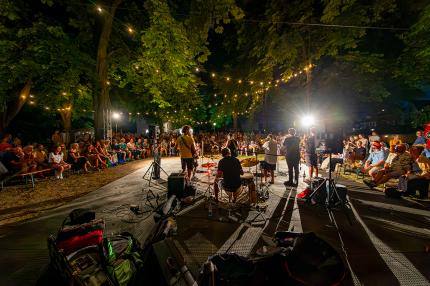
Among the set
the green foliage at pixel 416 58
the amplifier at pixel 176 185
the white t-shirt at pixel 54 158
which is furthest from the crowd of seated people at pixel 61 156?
the green foliage at pixel 416 58

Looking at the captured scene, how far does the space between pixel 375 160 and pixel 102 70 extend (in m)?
14.1

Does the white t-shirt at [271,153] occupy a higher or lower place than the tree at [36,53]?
lower

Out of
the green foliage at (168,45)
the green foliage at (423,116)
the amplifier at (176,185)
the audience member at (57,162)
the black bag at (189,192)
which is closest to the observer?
the amplifier at (176,185)

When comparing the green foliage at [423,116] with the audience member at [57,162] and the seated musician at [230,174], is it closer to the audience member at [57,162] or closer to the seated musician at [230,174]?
the seated musician at [230,174]

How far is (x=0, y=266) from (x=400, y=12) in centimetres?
2100

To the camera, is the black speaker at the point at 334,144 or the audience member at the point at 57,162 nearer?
the black speaker at the point at 334,144

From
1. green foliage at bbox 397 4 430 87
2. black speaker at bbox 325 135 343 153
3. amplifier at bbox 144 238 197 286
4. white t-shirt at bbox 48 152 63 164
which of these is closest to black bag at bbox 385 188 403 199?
black speaker at bbox 325 135 343 153

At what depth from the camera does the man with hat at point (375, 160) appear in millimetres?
9047

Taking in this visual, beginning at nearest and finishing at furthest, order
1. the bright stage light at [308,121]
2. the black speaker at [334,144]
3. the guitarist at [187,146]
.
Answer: the black speaker at [334,144], the guitarist at [187,146], the bright stage light at [308,121]

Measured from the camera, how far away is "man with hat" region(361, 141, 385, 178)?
29.7 feet

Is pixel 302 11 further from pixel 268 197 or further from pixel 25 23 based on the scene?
pixel 25 23

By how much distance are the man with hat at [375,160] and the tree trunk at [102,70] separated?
13200 mm

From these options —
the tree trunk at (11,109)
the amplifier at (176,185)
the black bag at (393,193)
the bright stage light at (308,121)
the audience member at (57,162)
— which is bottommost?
the black bag at (393,193)

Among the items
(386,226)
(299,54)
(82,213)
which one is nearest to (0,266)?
(82,213)
